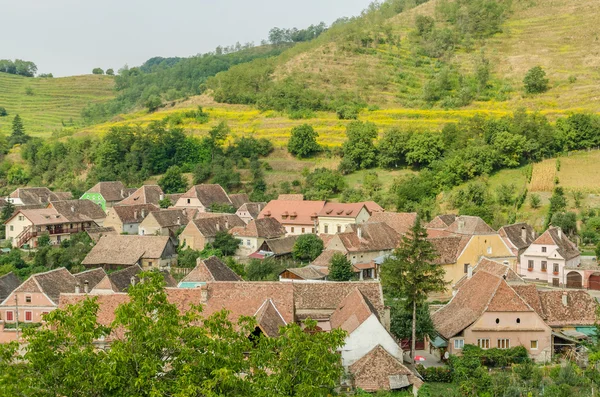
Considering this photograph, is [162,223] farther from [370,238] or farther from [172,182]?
[370,238]

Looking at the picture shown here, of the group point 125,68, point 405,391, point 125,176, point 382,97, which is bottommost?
point 405,391

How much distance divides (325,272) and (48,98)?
98226mm

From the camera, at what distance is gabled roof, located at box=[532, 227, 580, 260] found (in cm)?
4241

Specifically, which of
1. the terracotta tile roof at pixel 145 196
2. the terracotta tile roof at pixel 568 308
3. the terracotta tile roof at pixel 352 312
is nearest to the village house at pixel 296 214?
the terracotta tile roof at pixel 145 196

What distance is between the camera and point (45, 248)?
161 feet

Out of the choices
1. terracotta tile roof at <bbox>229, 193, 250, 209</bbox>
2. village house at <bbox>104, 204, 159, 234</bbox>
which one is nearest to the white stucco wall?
village house at <bbox>104, 204, 159, 234</bbox>

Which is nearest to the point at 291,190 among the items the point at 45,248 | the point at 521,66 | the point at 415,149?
the point at 415,149

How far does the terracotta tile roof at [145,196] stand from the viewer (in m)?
63.3

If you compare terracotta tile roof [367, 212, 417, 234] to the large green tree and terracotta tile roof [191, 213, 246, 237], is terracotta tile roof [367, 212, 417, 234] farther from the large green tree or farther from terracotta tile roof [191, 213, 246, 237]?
the large green tree

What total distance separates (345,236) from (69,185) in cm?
3837

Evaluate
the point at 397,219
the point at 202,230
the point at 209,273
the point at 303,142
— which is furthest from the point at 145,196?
the point at 209,273

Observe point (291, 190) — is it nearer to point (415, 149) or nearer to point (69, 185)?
point (415, 149)

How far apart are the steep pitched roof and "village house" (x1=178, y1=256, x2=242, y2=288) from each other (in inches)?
473

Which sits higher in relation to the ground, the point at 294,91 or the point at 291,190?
the point at 294,91
